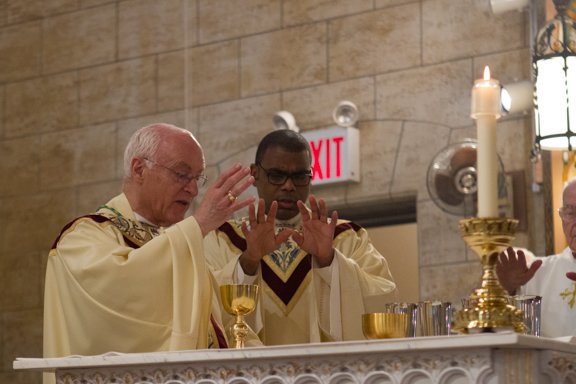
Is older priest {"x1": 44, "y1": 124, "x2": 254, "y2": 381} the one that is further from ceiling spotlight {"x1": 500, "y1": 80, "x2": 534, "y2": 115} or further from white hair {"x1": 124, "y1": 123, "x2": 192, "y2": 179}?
ceiling spotlight {"x1": 500, "y1": 80, "x2": 534, "y2": 115}

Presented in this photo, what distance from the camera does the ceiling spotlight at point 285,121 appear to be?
8.60m

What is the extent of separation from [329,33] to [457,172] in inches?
58.2

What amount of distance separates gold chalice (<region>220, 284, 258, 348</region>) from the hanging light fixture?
3.20 meters

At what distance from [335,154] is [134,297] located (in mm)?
4446

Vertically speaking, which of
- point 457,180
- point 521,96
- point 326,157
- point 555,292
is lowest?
point 555,292

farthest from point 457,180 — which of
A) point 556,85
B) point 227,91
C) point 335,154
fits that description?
point 227,91

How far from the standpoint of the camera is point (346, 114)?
844cm

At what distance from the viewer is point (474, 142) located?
7.86 meters

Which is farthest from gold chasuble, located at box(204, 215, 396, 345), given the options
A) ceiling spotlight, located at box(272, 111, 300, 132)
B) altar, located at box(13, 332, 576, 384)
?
ceiling spotlight, located at box(272, 111, 300, 132)

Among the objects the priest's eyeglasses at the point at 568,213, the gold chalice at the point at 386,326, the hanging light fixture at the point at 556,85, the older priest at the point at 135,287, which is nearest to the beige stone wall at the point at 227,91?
the hanging light fixture at the point at 556,85

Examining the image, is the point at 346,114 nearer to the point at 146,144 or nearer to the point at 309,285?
the point at 309,285

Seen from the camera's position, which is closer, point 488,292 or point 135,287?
point 488,292

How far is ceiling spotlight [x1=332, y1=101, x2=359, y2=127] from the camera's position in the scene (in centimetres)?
841

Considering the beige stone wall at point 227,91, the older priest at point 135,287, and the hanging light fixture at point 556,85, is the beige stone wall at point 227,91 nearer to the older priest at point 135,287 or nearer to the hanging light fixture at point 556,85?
the hanging light fixture at point 556,85
